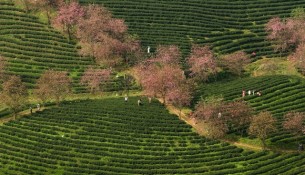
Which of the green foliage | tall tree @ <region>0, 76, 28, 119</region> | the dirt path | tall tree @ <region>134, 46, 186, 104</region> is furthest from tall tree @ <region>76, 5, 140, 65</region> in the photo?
the green foliage

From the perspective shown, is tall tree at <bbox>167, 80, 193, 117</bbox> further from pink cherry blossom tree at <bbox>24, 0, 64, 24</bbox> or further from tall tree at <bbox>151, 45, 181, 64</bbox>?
pink cherry blossom tree at <bbox>24, 0, 64, 24</bbox>

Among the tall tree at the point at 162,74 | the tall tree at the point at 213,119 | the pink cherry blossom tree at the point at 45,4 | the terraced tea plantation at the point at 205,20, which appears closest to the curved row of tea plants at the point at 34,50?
the pink cherry blossom tree at the point at 45,4

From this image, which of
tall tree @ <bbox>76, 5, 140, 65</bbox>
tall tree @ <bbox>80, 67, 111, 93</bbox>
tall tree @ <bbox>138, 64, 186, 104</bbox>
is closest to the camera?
tall tree @ <bbox>138, 64, 186, 104</bbox>

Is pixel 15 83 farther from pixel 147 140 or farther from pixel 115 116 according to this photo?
pixel 147 140

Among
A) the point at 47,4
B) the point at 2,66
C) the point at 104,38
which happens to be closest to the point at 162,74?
the point at 104,38

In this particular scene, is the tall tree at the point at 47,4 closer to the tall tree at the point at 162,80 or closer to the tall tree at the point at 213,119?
the tall tree at the point at 162,80

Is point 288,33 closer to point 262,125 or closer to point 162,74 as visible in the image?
point 162,74
